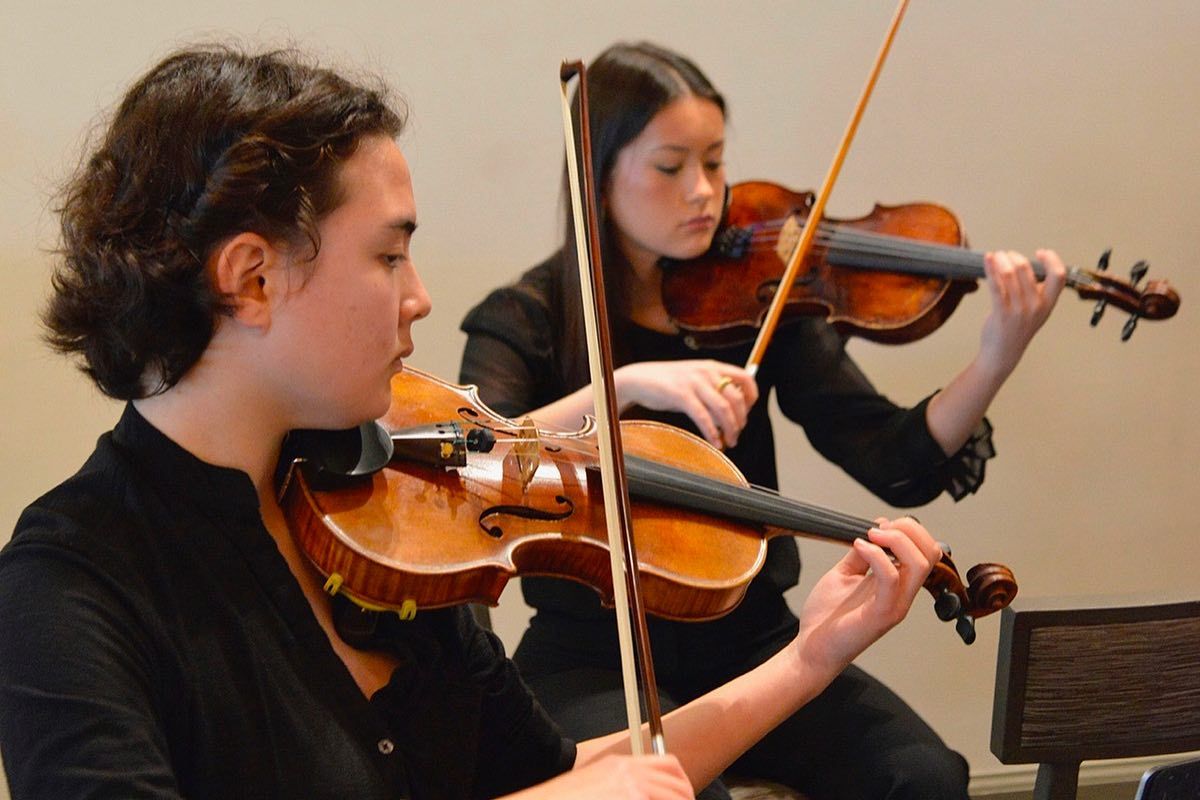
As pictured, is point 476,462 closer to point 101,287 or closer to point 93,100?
point 101,287

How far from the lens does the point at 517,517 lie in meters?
1.04

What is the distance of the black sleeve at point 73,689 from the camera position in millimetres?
700

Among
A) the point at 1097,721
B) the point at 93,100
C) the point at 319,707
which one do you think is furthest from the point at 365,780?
the point at 93,100

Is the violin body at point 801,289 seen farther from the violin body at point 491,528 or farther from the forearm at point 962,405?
the violin body at point 491,528

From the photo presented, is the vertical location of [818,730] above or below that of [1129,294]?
below

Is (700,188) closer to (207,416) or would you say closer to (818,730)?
(818,730)

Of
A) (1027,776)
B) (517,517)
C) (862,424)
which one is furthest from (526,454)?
(1027,776)

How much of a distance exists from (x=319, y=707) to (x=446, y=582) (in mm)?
137

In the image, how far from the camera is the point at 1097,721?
1.09 m

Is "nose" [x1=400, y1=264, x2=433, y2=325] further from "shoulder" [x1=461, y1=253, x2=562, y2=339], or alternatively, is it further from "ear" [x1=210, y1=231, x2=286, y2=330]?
"shoulder" [x1=461, y1=253, x2=562, y2=339]

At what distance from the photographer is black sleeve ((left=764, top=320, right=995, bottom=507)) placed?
5.47ft

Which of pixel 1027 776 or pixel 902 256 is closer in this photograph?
pixel 902 256

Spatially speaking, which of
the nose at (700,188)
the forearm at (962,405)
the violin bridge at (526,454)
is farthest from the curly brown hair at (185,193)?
the forearm at (962,405)

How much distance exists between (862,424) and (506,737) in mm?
835
